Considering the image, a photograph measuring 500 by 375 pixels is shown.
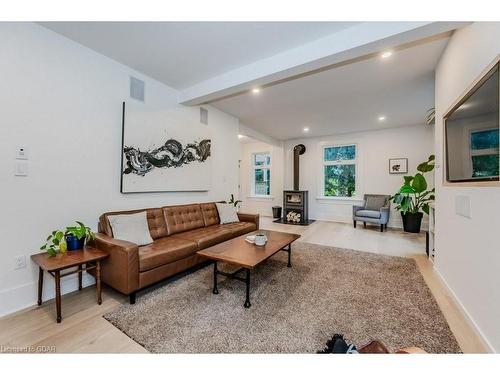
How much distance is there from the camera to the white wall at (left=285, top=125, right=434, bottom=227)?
5.28 metres

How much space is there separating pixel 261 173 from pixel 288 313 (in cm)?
599

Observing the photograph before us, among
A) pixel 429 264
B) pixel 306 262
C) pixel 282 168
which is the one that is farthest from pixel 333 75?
pixel 282 168

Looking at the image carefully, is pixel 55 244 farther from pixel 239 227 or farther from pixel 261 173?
pixel 261 173

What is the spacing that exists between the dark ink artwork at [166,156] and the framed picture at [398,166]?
15.5 ft

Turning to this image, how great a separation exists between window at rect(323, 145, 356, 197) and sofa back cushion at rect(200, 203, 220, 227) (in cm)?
407

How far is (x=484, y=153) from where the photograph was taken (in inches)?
58.4

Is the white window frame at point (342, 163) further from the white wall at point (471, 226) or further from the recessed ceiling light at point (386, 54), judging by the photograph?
the recessed ceiling light at point (386, 54)

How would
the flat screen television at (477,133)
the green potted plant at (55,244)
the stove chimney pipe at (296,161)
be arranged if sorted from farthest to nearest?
the stove chimney pipe at (296,161) < the green potted plant at (55,244) < the flat screen television at (477,133)

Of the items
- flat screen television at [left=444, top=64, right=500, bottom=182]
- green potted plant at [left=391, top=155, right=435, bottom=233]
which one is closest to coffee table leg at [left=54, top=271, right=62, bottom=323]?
flat screen television at [left=444, top=64, right=500, bottom=182]

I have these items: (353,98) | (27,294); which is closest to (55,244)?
(27,294)

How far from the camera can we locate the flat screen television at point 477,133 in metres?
1.37

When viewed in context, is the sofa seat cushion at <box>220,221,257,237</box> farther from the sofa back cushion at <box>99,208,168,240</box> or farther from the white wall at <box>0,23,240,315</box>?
the white wall at <box>0,23,240,315</box>

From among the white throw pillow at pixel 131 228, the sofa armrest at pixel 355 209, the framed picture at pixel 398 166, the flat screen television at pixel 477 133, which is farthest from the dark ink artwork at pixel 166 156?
the framed picture at pixel 398 166
